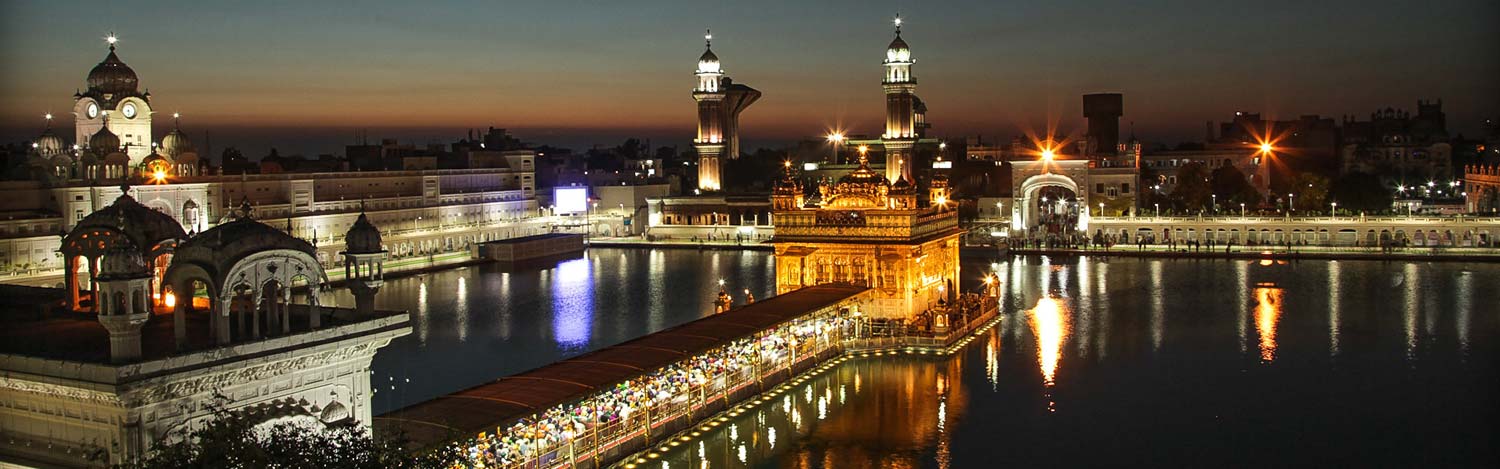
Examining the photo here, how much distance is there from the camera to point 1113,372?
2072cm

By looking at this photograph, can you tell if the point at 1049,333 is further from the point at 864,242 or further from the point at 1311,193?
the point at 1311,193

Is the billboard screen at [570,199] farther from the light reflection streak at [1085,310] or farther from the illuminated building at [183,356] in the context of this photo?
the illuminated building at [183,356]

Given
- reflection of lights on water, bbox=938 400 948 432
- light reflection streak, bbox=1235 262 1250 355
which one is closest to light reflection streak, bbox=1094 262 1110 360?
light reflection streak, bbox=1235 262 1250 355

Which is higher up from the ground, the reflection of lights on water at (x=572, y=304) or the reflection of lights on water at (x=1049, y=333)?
the reflection of lights on water at (x=572, y=304)

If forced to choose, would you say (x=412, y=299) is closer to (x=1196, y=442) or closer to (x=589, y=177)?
(x=1196, y=442)

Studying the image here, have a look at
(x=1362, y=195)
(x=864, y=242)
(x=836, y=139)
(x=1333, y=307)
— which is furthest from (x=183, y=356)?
(x=836, y=139)

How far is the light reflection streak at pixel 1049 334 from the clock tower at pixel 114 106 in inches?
958

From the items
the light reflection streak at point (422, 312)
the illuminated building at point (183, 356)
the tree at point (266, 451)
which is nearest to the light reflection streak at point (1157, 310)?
the light reflection streak at point (422, 312)

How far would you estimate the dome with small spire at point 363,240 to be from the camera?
12.0 metres

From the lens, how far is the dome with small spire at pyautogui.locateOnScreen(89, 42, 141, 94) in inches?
1378

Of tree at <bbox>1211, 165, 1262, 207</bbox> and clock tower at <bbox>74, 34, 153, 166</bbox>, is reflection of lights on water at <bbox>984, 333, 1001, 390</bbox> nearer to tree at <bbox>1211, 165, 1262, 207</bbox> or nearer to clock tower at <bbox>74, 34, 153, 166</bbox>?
clock tower at <bbox>74, 34, 153, 166</bbox>

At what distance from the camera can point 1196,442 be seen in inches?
634

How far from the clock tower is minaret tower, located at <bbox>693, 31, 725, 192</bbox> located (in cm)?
2563

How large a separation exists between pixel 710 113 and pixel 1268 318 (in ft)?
109
